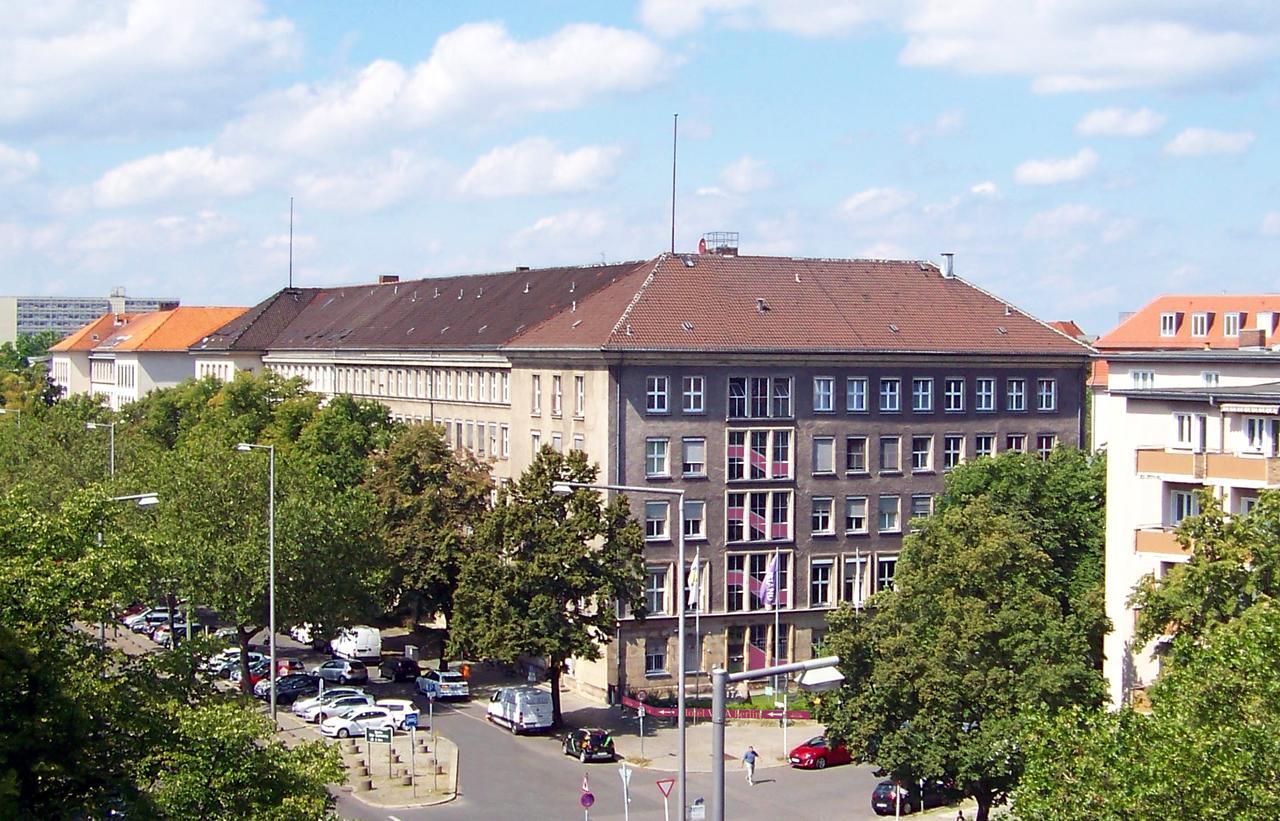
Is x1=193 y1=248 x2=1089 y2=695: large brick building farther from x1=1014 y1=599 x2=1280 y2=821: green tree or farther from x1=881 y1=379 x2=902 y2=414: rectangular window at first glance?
x1=1014 y1=599 x2=1280 y2=821: green tree

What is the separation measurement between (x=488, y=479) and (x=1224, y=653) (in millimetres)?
51931

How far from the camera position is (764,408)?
80.4m

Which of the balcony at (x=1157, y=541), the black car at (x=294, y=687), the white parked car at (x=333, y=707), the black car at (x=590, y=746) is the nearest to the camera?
the balcony at (x=1157, y=541)

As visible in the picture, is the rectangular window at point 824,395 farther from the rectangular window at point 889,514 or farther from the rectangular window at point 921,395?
the rectangular window at point 889,514

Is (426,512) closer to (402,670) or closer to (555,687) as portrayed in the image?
(402,670)

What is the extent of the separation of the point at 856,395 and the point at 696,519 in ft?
34.7

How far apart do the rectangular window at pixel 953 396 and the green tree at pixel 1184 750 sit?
51.1 meters

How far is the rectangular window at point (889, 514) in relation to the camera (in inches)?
3302

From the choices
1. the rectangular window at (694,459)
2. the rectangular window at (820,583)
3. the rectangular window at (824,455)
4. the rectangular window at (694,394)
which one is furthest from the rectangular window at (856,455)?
the rectangular window at (694,394)

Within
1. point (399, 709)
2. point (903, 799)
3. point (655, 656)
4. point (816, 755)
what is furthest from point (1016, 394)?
point (903, 799)

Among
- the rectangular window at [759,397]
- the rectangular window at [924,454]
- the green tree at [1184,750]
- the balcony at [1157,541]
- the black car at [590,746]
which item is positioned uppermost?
the rectangular window at [759,397]

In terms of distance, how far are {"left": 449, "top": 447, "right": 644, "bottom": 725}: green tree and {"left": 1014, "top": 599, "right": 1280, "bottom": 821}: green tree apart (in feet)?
106

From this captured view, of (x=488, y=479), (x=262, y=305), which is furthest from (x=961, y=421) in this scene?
(x=262, y=305)

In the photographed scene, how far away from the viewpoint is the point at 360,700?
70.2 meters
